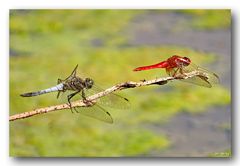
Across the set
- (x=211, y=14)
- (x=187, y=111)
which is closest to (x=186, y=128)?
(x=187, y=111)

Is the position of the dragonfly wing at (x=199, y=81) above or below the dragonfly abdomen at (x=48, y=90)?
above

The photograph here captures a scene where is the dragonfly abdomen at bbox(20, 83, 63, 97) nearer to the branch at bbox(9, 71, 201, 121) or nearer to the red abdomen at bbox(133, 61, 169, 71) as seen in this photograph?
the branch at bbox(9, 71, 201, 121)

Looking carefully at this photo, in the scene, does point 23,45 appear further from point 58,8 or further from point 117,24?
point 117,24

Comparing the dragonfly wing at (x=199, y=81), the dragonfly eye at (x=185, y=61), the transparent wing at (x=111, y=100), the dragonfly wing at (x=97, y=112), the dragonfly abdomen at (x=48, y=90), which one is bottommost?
the dragonfly wing at (x=97, y=112)

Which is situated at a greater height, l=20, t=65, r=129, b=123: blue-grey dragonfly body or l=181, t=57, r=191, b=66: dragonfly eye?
l=181, t=57, r=191, b=66: dragonfly eye

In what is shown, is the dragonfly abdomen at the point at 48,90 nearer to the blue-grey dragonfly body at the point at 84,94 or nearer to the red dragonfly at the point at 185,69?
the blue-grey dragonfly body at the point at 84,94

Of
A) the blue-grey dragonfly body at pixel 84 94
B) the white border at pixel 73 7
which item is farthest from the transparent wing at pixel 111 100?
the white border at pixel 73 7

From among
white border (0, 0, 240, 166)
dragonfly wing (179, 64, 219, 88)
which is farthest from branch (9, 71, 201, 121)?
white border (0, 0, 240, 166)

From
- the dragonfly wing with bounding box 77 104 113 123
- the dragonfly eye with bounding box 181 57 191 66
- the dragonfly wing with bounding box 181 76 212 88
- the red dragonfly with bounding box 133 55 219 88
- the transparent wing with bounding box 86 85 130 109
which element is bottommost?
the dragonfly wing with bounding box 77 104 113 123
